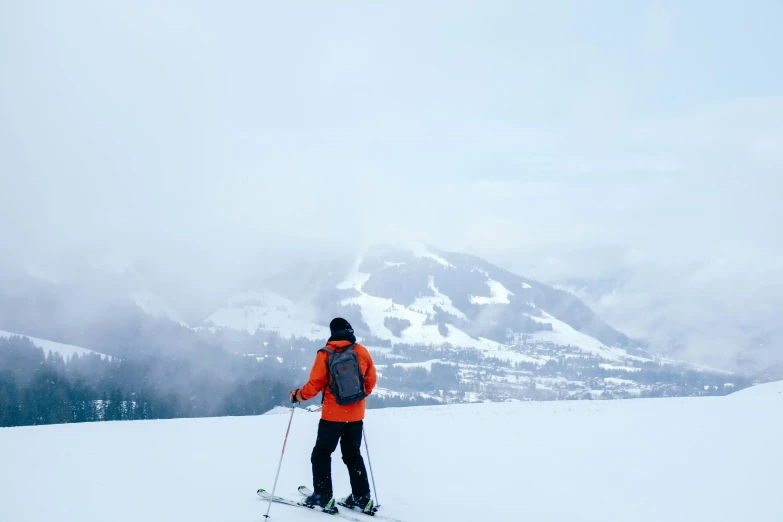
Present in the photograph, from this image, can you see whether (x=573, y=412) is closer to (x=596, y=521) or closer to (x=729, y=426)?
(x=729, y=426)

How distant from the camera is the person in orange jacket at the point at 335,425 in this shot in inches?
377

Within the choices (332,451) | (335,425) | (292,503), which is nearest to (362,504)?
(332,451)

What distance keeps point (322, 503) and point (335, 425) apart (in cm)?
132

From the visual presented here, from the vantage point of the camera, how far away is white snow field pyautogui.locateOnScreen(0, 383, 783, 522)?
33.0 ft

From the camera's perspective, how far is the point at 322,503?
966 centimetres

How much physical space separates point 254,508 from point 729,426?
14882mm

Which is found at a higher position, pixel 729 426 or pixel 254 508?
pixel 729 426

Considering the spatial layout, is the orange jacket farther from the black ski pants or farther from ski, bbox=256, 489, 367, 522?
ski, bbox=256, 489, 367, 522

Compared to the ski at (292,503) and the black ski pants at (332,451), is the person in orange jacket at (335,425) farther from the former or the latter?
the ski at (292,503)

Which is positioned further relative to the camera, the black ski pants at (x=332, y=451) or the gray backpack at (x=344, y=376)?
the black ski pants at (x=332, y=451)

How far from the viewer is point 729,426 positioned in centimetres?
1745

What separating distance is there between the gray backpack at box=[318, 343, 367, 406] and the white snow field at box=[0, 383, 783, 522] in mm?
1991

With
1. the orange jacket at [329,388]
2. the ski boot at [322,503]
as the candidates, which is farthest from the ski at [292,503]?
the orange jacket at [329,388]

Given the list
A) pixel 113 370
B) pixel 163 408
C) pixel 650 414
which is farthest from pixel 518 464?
pixel 113 370
